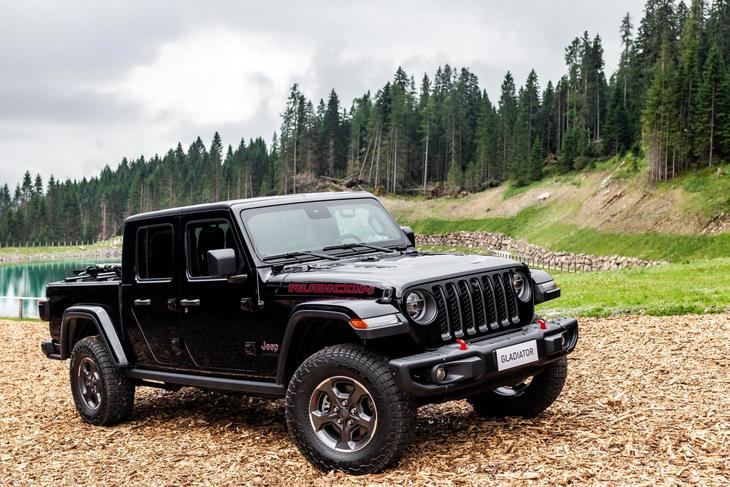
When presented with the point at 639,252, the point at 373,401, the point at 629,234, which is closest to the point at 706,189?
the point at 629,234

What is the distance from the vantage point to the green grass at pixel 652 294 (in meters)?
13.2

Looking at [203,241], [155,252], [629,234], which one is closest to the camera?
[203,241]

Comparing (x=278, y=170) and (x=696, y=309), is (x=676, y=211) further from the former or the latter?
(x=278, y=170)

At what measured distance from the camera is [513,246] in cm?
7456

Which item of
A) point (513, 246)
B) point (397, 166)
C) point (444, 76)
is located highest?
point (444, 76)

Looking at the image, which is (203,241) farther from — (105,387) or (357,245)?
(105,387)

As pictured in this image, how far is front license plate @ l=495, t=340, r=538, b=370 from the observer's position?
18.1ft

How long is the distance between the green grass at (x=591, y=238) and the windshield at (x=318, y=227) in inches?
1140

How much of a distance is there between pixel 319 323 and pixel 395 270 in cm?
74

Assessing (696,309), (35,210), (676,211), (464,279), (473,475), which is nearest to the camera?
(473,475)

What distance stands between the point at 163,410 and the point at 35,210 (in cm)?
16588

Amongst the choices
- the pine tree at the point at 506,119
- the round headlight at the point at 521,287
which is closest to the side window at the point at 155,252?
the round headlight at the point at 521,287

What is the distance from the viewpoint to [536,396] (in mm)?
6742

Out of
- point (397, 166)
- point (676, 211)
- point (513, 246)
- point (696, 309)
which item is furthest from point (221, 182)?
point (696, 309)
